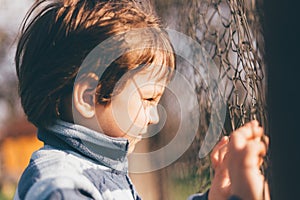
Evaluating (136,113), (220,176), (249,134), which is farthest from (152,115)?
(249,134)

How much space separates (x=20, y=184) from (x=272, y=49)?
0.56m

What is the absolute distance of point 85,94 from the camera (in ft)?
3.74

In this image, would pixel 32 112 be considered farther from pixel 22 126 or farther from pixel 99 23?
pixel 22 126

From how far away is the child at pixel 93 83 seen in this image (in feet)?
3.65

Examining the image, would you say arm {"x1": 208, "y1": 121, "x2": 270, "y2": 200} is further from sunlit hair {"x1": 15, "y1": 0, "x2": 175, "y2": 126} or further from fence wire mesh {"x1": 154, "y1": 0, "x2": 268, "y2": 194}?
sunlit hair {"x1": 15, "y1": 0, "x2": 175, "y2": 126}

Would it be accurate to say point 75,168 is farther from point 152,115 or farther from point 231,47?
point 231,47

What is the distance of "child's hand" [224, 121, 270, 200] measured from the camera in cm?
85

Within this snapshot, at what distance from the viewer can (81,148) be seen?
1107 mm

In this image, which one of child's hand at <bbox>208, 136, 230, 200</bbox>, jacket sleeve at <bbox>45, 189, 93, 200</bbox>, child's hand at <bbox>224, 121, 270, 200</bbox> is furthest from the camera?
child's hand at <bbox>208, 136, 230, 200</bbox>

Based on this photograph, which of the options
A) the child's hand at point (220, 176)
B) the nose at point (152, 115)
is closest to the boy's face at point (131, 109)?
the nose at point (152, 115)

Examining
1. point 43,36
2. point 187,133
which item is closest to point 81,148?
point 43,36

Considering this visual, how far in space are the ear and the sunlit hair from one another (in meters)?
0.01

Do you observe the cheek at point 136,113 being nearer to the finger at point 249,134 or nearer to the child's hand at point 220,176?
the child's hand at point 220,176

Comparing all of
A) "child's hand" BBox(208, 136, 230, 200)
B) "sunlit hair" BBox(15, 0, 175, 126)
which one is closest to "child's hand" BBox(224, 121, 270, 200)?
"child's hand" BBox(208, 136, 230, 200)
